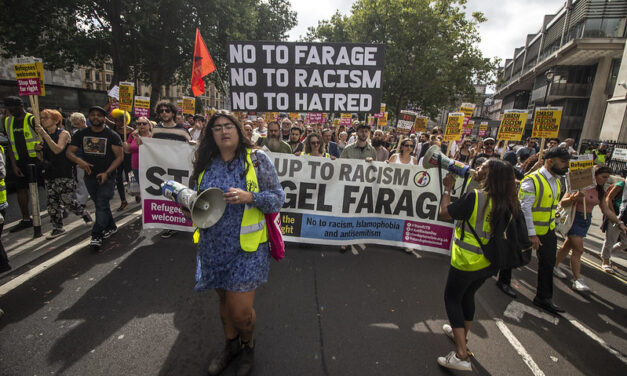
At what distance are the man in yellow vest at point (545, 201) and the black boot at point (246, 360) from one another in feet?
9.92

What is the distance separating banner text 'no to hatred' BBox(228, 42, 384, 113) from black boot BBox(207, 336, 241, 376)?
328 cm

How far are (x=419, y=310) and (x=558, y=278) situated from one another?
108 inches

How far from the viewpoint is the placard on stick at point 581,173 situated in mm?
3867

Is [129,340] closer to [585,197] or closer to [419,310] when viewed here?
[419,310]

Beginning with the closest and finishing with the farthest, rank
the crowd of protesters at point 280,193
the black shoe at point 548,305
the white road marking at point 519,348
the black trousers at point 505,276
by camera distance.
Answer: the crowd of protesters at point 280,193, the white road marking at point 519,348, the black shoe at point 548,305, the black trousers at point 505,276

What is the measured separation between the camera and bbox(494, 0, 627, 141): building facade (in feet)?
56.6

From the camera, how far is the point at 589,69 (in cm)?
2644

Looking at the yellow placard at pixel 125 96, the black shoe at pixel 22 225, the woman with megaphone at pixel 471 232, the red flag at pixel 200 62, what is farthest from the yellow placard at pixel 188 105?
the woman with megaphone at pixel 471 232

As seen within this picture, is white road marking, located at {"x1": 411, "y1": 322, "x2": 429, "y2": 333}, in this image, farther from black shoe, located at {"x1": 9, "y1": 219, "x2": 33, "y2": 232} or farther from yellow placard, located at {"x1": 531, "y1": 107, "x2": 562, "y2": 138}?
black shoe, located at {"x1": 9, "y1": 219, "x2": 33, "y2": 232}

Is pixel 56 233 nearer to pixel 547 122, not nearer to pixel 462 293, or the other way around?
pixel 462 293

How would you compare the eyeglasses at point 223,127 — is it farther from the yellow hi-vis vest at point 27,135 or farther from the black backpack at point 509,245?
the yellow hi-vis vest at point 27,135

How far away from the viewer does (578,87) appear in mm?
26750

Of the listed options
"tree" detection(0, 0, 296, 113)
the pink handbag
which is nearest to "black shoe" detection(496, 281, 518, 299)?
the pink handbag

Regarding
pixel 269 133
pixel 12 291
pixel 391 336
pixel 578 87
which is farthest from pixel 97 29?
pixel 578 87
